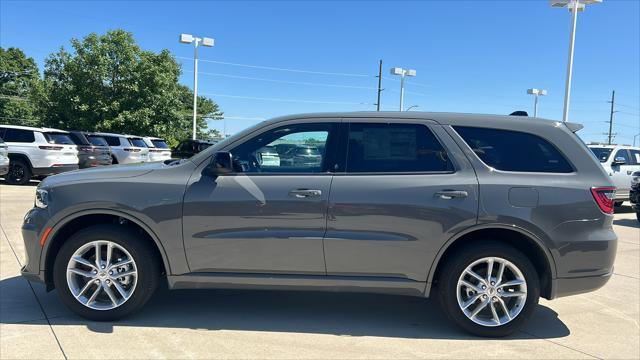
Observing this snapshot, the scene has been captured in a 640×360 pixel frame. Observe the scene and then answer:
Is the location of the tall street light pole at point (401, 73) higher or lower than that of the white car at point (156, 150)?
higher

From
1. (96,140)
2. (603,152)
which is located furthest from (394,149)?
(96,140)

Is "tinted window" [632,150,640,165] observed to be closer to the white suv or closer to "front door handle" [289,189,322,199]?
"front door handle" [289,189,322,199]

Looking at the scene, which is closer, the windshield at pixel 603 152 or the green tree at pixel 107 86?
the windshield at pixel 603 152

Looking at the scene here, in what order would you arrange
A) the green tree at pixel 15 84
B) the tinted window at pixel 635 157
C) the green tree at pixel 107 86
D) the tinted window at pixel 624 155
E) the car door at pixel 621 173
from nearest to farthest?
the car door at pixel 621 173 → the tinted window at pixel 624 155 → the tinted window at pixel 635 157 → the green tree at pixel 107 86 → the green tree at pixel 15 84

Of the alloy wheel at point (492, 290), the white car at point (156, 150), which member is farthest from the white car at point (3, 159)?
the alloy wheel at point (492, 290)

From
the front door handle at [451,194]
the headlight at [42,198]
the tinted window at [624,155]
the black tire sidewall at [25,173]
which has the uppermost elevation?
the tinted window at [624,155]

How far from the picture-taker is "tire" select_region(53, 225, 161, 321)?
4.05 metres

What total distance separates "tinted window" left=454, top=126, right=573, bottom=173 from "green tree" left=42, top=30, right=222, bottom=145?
991 inches

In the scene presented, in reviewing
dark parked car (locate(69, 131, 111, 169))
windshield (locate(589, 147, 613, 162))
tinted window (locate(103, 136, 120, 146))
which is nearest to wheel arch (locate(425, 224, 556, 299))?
windshield (locate(589, 147, 613, 162))

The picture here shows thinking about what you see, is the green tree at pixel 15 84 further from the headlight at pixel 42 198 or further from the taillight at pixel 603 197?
the taillight at pixel 603 197

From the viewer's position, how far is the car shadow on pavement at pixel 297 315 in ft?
13.5

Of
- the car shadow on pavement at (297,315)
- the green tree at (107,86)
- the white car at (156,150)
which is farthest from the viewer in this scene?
the green tree at (107,86)

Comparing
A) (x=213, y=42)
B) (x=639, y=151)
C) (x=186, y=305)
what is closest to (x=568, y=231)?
(x=186, y=305)

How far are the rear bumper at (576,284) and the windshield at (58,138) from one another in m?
14.9
